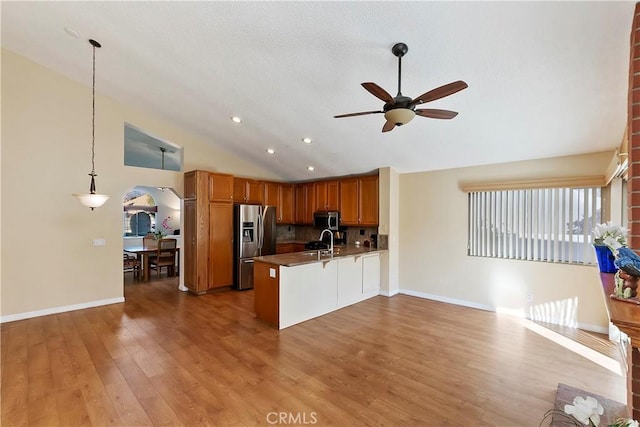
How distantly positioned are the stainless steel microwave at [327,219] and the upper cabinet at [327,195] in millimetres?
175

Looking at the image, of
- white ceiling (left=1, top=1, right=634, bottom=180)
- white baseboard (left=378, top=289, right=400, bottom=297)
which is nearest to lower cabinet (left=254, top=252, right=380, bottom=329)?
white baseboard (left=378, top=289, right=400, bottom=297)

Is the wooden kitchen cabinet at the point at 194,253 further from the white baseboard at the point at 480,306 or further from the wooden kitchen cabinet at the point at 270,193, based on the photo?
the white baseboard at the point at 480,306

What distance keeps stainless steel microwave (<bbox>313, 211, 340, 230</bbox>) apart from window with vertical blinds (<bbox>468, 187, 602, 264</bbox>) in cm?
259

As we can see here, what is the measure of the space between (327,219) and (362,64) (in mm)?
3723

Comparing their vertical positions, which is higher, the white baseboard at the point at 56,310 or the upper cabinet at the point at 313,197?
the upper cabinet at the point at 313,197

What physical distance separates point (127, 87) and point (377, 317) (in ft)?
17.1

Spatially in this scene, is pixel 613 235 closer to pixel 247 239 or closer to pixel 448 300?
pixel 448 300

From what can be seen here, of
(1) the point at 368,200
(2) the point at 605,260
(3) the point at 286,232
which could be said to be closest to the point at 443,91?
(2) the point at 605,260

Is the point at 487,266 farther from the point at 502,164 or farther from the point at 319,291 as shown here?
the point at 319,291

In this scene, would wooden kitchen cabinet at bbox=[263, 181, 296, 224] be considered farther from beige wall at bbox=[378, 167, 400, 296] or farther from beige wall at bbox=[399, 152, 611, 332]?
beige wall at bbox=[399, 152, 611, 332]

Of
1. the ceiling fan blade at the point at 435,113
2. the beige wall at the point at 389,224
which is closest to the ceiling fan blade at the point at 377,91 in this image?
the ceiling fan blade at the point at 435,113

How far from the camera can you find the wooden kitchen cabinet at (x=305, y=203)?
22.2ft

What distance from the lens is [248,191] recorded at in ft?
20.6
